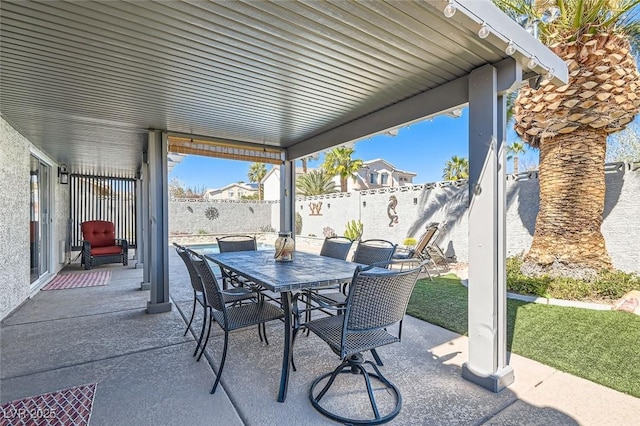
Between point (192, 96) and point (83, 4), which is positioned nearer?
point (83, 4)

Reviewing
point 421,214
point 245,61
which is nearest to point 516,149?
point 421,214

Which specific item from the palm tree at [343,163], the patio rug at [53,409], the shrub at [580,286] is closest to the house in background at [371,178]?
the palm tree at [343,163]

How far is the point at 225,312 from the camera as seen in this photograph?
8.50ft

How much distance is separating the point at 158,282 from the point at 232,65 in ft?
10.6

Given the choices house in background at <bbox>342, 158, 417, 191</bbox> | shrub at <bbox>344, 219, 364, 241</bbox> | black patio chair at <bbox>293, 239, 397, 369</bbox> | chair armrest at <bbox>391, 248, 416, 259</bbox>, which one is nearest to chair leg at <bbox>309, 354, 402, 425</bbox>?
black patio chair at <bbox>293, 239, 397, 369</bbox>

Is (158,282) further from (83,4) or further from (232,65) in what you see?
(83,4)

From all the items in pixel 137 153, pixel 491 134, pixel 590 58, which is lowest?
pixel 491 134

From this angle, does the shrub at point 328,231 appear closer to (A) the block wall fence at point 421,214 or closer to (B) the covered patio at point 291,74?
(A) the block wall fence at point 421,214

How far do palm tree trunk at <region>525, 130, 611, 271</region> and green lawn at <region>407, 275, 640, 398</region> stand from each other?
1.26 m

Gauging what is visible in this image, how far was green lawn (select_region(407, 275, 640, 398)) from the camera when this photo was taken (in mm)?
2655

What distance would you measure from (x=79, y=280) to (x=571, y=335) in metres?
8.06

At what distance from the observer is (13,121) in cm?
408

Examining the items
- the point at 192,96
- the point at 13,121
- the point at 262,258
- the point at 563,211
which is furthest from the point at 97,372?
the point at 563,211

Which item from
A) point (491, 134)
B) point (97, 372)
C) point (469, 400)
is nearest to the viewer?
point (469, 400)
